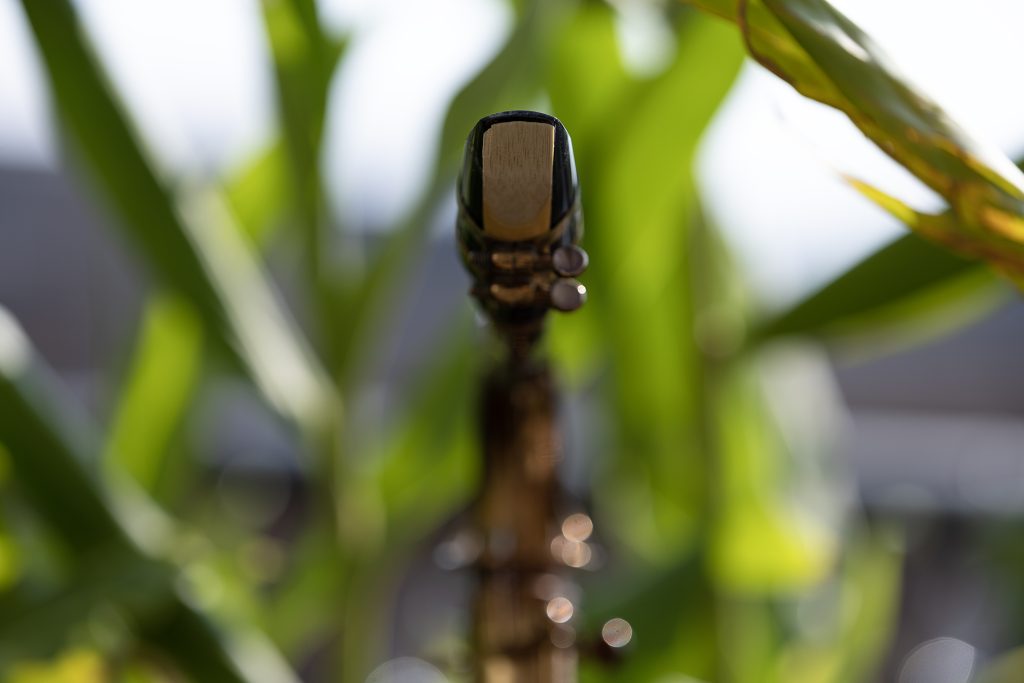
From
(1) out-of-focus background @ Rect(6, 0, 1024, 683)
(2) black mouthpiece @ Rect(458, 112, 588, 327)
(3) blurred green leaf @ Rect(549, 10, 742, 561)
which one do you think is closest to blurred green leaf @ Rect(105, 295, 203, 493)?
(1) out-of-focus background @ Rect(6, 0, 1024, 683)

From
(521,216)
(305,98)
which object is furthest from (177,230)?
(521,216)

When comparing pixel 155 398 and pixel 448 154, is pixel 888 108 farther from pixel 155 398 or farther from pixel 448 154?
pixel 155 398

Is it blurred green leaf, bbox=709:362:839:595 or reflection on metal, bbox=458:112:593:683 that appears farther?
blurred green leaf, bbox=709:362:839:595

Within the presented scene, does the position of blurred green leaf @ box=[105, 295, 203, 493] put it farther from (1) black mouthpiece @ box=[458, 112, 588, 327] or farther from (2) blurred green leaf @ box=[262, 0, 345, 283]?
(1) black mouthpiece @ box=[458, 112, 588, 327]

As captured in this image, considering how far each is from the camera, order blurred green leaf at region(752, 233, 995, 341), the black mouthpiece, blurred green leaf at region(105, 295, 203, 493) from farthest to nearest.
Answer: blurred green leaf at region(105, 295, 203, 493) < blurred green leaf at region(752, 233, 995, 341) < the black mouthpiece

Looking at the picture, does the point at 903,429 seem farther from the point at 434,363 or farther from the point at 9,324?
the point at 9,324

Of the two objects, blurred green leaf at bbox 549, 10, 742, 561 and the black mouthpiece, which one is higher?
the black mouthpiece
